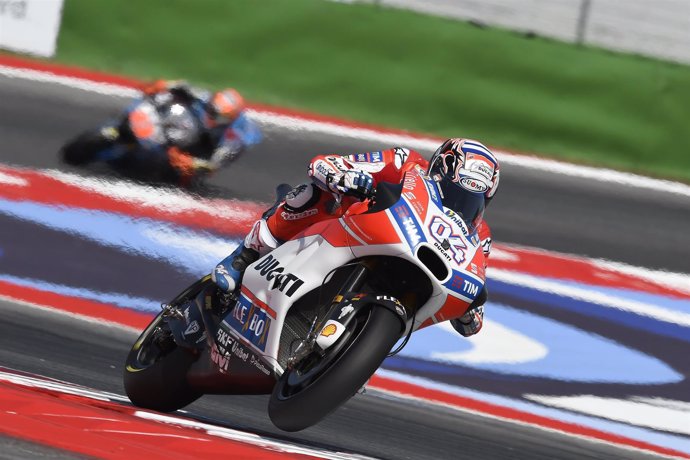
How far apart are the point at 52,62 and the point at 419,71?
3.73m

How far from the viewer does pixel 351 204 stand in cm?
553

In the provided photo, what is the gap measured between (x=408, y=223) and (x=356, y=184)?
38cm

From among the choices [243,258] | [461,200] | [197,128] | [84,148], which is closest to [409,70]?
[197,128]

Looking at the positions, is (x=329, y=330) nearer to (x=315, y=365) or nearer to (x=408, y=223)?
(x=315, y=365)

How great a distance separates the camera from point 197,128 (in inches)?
378

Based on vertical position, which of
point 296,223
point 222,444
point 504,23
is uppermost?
point 504,23

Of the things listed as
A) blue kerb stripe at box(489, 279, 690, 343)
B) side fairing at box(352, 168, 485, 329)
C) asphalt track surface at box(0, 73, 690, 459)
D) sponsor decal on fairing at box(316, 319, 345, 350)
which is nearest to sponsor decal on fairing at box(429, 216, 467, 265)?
side fairing at box(352, 168, 485, 329)

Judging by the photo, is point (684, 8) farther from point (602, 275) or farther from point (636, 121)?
point (602, 275)

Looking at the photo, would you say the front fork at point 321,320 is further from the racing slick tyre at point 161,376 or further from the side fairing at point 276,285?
the racing slick tyre at point 161,376

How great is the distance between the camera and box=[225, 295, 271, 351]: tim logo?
518 centimetres

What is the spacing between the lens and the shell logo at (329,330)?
4.68 metres

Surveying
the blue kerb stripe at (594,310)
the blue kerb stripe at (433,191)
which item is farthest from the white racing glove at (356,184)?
the blue kerb stripe at (594,310)

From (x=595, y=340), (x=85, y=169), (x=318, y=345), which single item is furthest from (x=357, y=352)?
(x=85, y=169)

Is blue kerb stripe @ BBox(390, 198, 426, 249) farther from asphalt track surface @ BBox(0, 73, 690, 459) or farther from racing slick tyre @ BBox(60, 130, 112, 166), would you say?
racing slick tyre @ BBox(60, 130, 112, 166)
